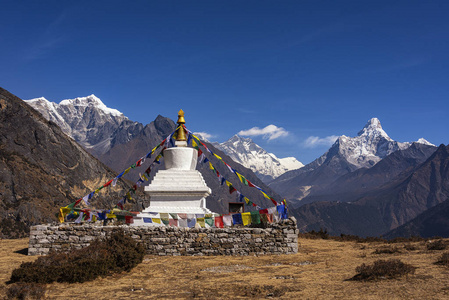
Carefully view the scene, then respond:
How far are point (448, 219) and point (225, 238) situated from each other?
570ft

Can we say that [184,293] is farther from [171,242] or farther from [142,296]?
[171,242]

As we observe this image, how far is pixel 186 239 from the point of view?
16.3 m

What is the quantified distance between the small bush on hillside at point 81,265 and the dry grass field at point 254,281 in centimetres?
29

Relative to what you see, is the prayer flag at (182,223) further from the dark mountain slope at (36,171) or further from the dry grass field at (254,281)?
the dark mountain slope at (36,171)

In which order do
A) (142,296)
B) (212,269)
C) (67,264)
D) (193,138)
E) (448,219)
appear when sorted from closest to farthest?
(142,296) < (67,264) < (212,269) < (193,138) < (448,219)

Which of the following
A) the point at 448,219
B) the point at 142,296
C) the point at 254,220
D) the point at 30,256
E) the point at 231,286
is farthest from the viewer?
the point at 448,219

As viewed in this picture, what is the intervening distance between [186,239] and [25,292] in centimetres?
752

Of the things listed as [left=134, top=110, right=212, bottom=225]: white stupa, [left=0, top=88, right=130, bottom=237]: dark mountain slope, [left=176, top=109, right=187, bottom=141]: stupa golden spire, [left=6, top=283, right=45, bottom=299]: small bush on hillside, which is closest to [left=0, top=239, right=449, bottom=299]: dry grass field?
[left=6, top=283, right=45, bottom=299]: small bush on hillside

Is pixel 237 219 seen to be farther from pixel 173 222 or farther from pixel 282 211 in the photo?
pixel 173 222

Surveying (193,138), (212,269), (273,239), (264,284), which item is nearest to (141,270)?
(212,269)

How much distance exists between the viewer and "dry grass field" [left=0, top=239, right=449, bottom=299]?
31.1 feet

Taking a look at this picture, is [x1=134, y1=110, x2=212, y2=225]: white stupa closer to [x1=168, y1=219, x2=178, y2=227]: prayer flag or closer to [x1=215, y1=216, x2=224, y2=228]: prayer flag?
[x1=215, y1=216, x2=224, y2=228]: prayer flag

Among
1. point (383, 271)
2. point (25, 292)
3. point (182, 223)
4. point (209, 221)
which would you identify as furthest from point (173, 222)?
point (383, 271)

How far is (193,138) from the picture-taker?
23281mm
